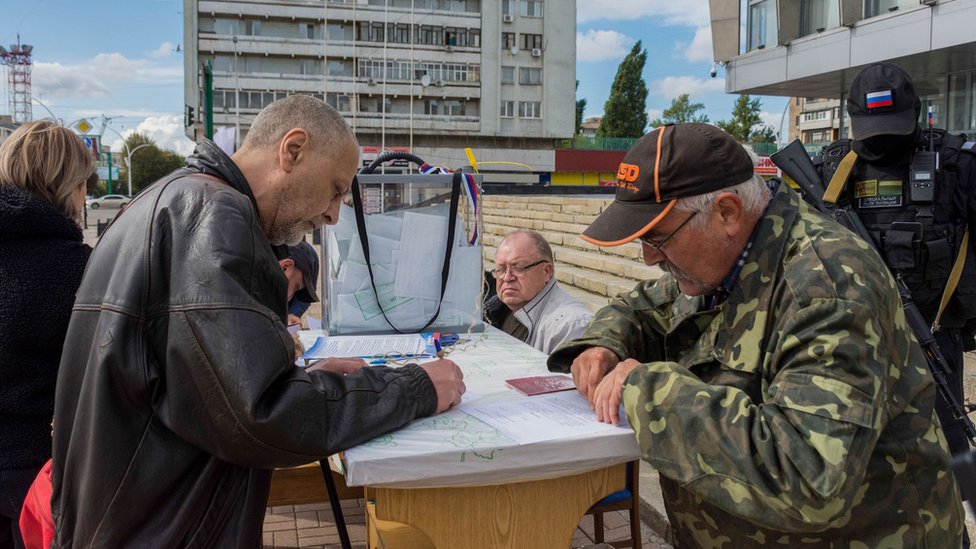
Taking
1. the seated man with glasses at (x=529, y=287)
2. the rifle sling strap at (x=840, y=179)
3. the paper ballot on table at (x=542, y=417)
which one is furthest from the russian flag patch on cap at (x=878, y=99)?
the paper ballot on table at (x=542, y=417)

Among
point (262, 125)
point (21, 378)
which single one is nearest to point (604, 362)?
point (262, 125)

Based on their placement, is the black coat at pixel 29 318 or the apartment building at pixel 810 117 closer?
the black coat at pixel 29 318

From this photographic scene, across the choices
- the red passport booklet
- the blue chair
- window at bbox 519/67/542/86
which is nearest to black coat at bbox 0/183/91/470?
the red passport booklet

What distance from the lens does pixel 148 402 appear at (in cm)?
144

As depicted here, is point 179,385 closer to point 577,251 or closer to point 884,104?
point 884,104

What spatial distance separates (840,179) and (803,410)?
289 centimetres

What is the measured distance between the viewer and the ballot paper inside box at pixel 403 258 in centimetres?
291

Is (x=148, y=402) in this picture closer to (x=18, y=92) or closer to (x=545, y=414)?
(x=545, y=414)

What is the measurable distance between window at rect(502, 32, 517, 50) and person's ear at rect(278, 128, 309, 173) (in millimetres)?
56140

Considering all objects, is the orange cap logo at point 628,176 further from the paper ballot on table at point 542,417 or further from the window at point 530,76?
the window at point 530,76

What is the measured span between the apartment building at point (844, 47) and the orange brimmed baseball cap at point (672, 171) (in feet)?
46.1

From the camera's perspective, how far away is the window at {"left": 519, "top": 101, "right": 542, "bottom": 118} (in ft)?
184

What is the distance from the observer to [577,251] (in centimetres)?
1214

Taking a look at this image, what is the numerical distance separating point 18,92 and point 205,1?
44482 mm
